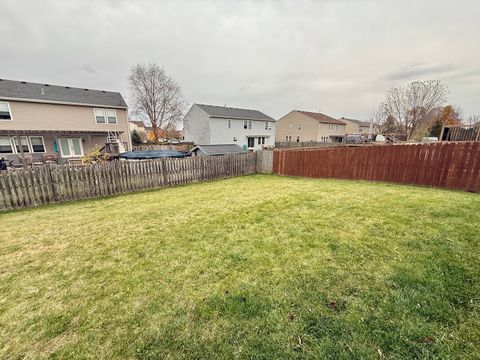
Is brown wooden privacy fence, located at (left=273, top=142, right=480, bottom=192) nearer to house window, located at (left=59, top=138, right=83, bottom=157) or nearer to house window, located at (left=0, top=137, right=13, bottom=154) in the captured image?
house window, located at (left=59, top=138, right=83, bottom=157)

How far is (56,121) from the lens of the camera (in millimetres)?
19922

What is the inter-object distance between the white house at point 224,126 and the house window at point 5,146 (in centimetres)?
2007

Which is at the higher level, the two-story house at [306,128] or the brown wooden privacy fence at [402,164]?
the two-story house at [306,128]

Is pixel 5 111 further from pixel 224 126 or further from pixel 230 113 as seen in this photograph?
pixel 230 113

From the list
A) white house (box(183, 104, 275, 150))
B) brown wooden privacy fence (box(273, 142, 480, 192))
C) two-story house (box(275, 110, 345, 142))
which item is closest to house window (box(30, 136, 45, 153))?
white house (box(183, 104, 275, 150))

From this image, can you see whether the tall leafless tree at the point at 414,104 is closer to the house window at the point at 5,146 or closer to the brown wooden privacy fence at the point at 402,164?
the brown wooden privacy fence at the point at 402,164

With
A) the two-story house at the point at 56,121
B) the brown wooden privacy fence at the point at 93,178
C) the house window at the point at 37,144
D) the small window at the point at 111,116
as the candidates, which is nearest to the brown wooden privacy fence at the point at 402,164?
the brown wooden privacy fence at the point at 93,178

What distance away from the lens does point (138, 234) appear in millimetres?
4363

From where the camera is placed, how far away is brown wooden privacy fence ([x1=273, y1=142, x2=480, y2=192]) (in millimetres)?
7094

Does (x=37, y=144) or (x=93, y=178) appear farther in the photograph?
(x=37, y=144)

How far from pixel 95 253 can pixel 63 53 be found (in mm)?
18960

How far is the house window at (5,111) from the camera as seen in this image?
17628 millimetres

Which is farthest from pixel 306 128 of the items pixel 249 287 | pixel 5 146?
pixel 249 287

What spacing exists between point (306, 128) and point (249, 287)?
4827cm
